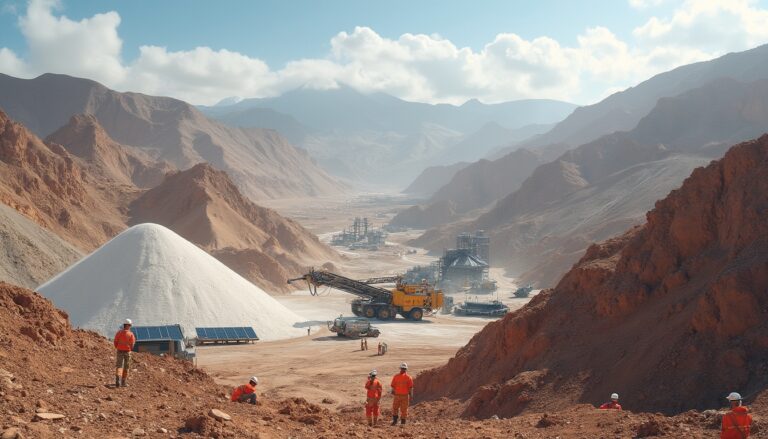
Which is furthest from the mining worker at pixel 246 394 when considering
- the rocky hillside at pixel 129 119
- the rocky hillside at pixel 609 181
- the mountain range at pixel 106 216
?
the rocky hillside at pixel 129 119

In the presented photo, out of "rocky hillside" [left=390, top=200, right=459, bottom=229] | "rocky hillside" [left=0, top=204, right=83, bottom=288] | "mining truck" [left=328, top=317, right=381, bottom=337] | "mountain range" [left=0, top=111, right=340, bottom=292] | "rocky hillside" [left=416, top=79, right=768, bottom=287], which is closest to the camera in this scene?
"mining truck" [left=328, top=317, right=381, bottom=337]

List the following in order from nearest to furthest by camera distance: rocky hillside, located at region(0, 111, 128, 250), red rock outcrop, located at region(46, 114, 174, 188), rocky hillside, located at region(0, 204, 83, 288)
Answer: rocky hillside, located at region(0, 204, 83, 288) < rocky hillside, located at region(0, 111, 128, 250) < red rock outcrop, located at region(46, 114, 174, 188)

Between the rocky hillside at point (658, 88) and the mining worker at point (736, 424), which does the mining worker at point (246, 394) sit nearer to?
the mining worker at point (736, 424)

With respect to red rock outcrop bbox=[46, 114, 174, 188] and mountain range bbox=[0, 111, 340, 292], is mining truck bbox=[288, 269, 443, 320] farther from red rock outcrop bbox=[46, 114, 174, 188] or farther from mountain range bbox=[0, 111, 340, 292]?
red rock outcrop bbox=[46, 114, 174, 188]

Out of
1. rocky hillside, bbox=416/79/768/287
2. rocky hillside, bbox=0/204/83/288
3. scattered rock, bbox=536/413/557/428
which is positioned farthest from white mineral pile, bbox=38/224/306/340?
rocky hillside, bbox=416/79/768/287

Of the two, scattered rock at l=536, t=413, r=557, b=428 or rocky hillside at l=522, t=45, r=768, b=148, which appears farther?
rocky hillside at l=522, t=45, r=768, b=148

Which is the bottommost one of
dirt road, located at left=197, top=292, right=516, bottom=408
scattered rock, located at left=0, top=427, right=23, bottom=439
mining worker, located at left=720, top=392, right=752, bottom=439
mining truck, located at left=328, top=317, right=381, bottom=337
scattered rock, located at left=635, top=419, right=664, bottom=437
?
dirt road, located at left=197, top=292, right=516, bottom=408

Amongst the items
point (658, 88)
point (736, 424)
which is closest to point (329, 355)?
point (736, 424)
